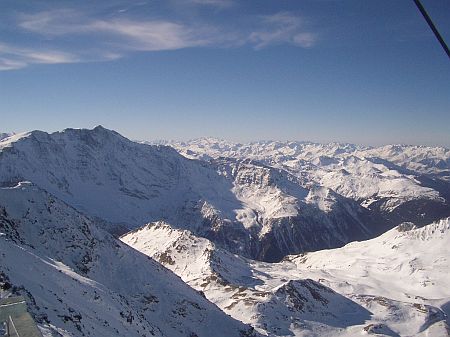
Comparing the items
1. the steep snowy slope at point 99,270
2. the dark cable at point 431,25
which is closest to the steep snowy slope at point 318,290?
the steep snowy slope at point 99,270

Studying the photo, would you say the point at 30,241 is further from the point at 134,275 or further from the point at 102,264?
the point at 134,275

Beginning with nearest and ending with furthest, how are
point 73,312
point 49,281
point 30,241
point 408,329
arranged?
point 73,312 < point 49,281 < point 30,241 < point 408,329

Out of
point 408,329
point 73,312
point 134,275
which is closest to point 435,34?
point 73,312

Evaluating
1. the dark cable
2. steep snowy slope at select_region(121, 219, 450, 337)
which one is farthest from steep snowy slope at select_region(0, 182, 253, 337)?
the dark cable

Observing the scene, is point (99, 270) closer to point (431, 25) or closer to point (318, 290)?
point (318, 290)

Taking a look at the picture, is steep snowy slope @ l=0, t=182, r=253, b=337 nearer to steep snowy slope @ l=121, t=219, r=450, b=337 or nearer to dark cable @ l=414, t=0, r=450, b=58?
steep snowy slope @ l=121, t=219, r=450, b=337

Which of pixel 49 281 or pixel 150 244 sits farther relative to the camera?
pixel 150 244

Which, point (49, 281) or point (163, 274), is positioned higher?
point (49, 281)
